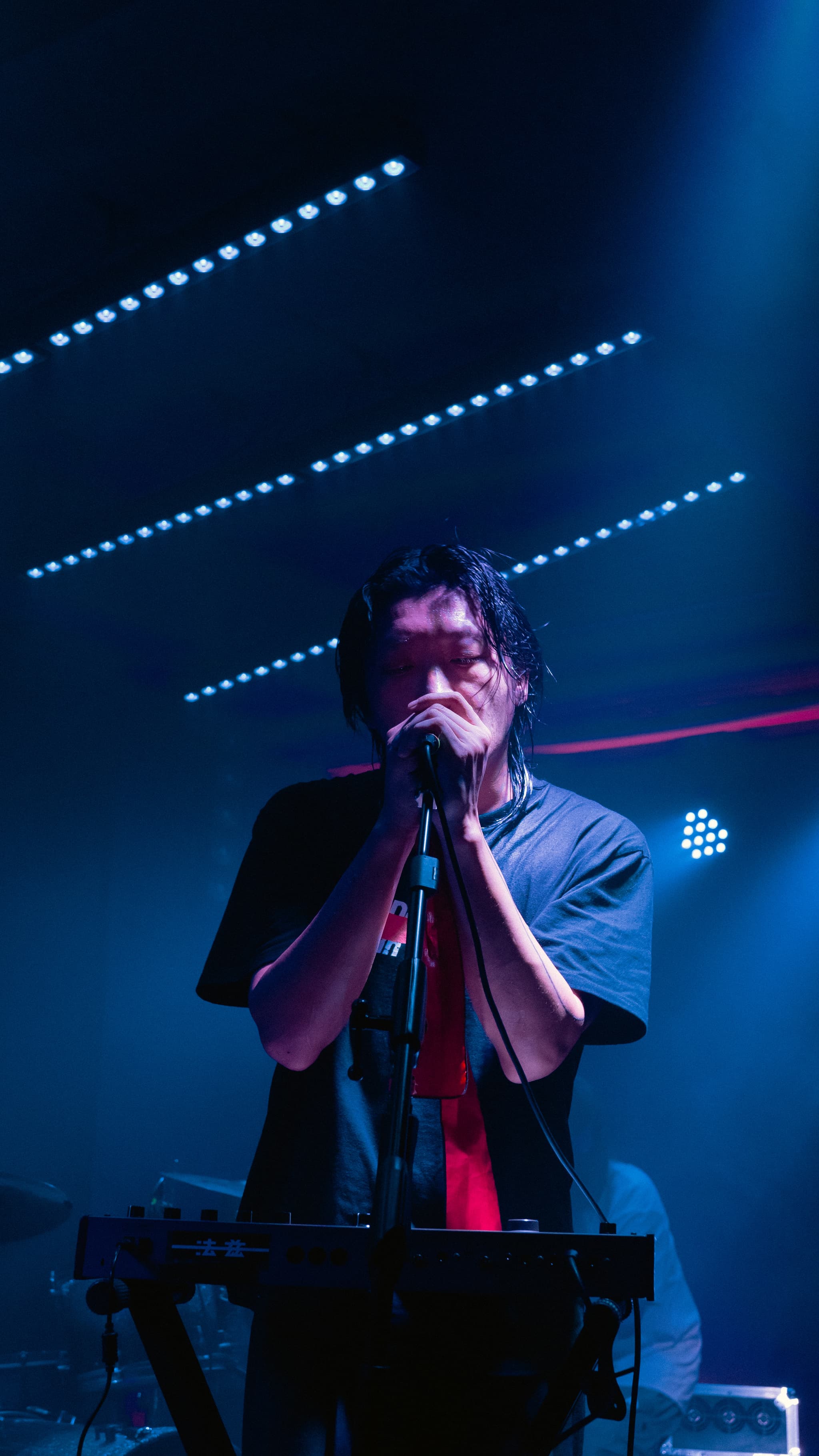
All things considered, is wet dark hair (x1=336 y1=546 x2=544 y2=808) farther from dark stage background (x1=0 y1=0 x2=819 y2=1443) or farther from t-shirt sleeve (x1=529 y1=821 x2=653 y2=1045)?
dark stage background (x1=0 y1=0 x2=819 y2=1443)

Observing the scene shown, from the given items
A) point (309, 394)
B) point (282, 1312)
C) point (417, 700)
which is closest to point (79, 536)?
point (309, 394)

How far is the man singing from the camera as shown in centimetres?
107

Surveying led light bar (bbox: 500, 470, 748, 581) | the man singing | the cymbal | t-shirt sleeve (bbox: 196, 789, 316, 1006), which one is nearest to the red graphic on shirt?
the man singing

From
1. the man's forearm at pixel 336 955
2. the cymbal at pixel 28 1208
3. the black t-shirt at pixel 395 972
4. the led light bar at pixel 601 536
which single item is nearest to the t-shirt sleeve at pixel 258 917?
the black t-shirt at pixel 395 972

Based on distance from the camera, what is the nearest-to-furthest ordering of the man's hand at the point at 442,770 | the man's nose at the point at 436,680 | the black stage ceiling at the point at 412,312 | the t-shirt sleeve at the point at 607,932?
1. the man's hand at the point at 442,770
2. the t-shirt sleeve at the point at 607,932
3. the man's nose at the point at 436,680
4. the black stage ceiling at the point at 412,312

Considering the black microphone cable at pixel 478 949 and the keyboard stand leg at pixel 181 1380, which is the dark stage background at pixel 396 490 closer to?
the black microphone cable at pixel 478 949

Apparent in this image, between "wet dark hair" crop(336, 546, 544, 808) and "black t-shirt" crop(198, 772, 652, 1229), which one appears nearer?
"black t-shirt" crop(198, 772, 652, 1229)

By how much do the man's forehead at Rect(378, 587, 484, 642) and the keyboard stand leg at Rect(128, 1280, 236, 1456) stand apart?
97 centimetres

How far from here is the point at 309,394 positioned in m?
4.17

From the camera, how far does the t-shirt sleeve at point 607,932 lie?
144cm

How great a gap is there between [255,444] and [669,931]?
11.4 feet

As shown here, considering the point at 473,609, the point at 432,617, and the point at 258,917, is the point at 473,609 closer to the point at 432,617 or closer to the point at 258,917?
the point at 432,617

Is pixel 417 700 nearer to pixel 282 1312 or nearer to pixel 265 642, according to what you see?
pixel 282 1312

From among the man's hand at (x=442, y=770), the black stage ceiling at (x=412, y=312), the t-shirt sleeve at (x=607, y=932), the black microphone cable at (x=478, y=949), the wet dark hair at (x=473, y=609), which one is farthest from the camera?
the black stage ceiling at (x=412, y=312)
